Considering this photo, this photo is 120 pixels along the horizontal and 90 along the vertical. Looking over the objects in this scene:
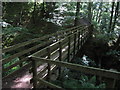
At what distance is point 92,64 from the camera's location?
8.48 meters

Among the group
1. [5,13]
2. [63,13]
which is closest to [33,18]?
[63,13]

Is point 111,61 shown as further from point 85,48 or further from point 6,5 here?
point 6,5

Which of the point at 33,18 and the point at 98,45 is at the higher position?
the point at 33,18

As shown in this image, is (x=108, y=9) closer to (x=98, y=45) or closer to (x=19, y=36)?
(x=98, y=45)

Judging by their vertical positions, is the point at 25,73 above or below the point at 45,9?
below

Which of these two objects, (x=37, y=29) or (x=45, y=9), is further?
(x=45, y=9)

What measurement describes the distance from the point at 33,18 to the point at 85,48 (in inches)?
282

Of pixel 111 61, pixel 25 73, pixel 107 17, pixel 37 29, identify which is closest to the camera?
pixel 25 73

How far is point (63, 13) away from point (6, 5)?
5283 millimetres

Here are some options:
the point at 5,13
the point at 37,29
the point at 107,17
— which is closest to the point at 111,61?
the point at 37,29

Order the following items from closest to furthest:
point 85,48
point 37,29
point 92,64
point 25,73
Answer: point 25,73, point 92,64, point 85,48, point 37,29

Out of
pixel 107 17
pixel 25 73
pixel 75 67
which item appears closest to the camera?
pixel 75 67

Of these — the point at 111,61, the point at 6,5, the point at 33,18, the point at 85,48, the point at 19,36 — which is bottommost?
the point at 111,61

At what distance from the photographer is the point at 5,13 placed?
934 centimetres
